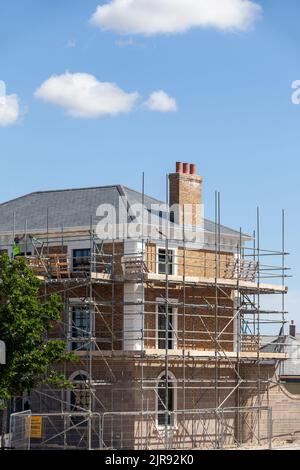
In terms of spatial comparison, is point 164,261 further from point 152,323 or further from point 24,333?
point 24,333

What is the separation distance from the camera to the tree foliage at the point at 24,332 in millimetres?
37781

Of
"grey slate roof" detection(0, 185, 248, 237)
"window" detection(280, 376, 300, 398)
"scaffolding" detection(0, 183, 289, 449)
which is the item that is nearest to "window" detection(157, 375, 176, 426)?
"scaffolding" detection(0, 183, 289, 449)

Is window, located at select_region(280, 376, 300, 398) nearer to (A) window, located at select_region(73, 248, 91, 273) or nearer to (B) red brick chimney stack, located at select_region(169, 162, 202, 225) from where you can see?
(B) red brick chimney stack, located at select_region(169, 162, 202, 225)

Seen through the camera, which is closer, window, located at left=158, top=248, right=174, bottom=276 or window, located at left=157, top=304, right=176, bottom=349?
window, located at left=157, top=304, right=176, bottom=349

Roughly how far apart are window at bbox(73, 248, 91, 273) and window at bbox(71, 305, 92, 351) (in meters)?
1.52

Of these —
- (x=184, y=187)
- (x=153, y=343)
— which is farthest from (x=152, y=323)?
(x=184, y=187)

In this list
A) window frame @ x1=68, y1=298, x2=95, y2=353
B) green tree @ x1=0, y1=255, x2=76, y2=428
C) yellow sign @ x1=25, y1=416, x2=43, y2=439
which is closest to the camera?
green tree @ x1=0, y1=255, x2=76, y2=428

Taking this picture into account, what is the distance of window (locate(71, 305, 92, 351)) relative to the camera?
43156 mm

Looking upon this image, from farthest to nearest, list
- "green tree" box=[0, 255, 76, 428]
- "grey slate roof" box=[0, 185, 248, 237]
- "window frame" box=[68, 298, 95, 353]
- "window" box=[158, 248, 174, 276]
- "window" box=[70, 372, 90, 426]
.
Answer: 1. "grey slate roof" box=[0, 185, 248, 237]
2. "window" box=[158, 248, 174, 276]
3. "window" box=[70, 372, 90, 426]
4. "window frame" box=[68, 298, 95, 353]
5. "green tree" box=[0, 255, 76, 428]

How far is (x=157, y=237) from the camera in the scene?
145 ft

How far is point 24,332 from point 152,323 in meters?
7.13

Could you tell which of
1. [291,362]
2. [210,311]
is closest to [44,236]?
[210,311]

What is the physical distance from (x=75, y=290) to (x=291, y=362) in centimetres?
3425
